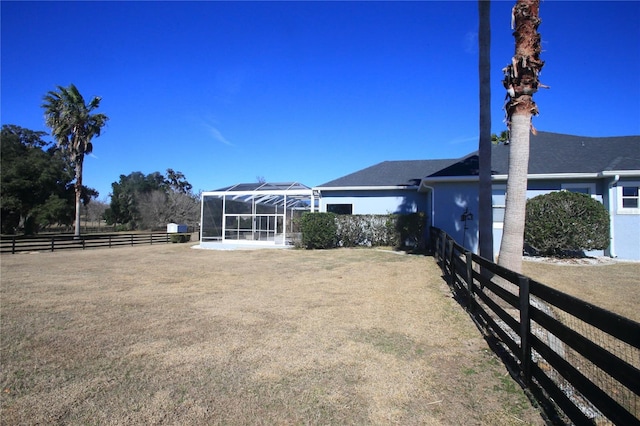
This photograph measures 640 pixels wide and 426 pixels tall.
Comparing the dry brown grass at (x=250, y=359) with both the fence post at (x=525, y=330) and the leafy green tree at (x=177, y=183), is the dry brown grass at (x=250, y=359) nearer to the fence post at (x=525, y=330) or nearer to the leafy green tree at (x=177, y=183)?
the fence post at (x=525, y=330)

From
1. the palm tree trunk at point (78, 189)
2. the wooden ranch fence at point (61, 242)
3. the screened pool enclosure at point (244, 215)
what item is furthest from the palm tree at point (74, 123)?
the screened pool enclosure at point (244, 215)

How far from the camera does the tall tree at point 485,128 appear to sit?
7.34 metres

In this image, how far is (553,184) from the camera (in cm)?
1320

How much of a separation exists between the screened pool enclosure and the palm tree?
10764mm

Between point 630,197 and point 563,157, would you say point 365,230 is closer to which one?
point 563,157

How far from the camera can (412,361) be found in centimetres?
387

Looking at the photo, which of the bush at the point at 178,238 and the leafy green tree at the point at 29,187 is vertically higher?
the leafy green tree at the point at 29,187

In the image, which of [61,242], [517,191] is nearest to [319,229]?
[517,191]

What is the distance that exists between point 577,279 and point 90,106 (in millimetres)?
31105

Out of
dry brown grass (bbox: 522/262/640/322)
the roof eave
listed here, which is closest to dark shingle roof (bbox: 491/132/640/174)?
dry brown grass (bbox: 522/262/640/322)

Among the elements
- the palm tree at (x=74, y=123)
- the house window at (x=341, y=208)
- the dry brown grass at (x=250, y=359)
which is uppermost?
the palm tree at (x=74, y=123)

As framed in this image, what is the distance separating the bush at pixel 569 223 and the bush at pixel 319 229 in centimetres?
842

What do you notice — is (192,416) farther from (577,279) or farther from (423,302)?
(577,279)

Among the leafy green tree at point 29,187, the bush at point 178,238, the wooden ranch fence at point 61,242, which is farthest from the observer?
the leafy green tree at point 29,187
